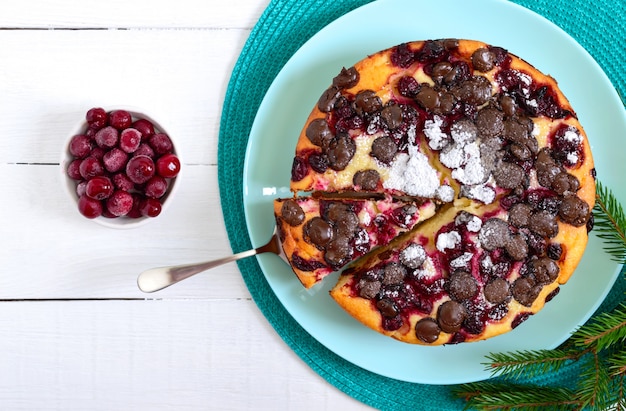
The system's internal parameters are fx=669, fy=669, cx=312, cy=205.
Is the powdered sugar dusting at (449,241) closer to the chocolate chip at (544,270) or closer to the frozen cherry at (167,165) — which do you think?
the chocolate chip at (544,270)

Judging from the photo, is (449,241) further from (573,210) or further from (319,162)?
(319,162)

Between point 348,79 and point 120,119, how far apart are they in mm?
961

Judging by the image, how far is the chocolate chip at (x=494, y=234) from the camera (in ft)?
7.94

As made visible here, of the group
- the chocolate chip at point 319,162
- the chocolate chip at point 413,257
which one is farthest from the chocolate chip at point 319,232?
the chocolate chip at point 413,257

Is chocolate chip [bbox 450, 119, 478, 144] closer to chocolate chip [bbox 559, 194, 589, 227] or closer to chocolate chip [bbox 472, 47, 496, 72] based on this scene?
chocolate chip [bbox 472, 47, 496, 72]

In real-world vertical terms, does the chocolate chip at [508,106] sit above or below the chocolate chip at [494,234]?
above

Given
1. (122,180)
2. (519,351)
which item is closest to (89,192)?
(122,180)

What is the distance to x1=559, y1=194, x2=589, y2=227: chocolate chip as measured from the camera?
2.40 metres

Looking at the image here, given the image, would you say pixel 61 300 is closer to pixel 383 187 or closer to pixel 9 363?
pixel 9 363

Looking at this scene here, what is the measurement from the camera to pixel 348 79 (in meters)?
2.45

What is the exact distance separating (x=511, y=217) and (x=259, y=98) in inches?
46.8

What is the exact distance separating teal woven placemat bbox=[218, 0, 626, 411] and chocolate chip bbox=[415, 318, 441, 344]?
1.84 feet

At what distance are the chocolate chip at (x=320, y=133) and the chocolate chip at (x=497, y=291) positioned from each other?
2.61 feet

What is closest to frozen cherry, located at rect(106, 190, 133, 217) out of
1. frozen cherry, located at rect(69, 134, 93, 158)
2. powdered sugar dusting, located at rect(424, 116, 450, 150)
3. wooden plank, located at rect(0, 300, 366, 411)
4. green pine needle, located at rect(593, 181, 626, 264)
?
frozen cherry, located at rect(69, 134, 93, 158)
